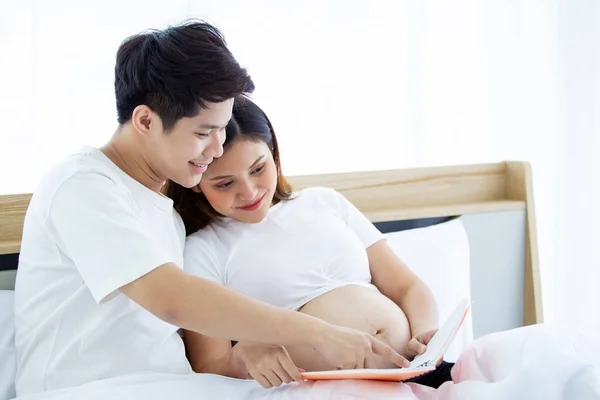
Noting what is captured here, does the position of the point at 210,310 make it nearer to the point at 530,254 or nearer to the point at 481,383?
the point at 481,383

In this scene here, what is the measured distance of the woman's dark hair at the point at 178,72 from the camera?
3.94 feet

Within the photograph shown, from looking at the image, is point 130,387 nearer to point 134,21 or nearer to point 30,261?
point 30,261

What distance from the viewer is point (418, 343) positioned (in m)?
1.38

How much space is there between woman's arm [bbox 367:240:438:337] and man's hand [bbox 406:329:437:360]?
0.03m

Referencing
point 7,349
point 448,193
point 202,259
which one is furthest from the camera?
point 448,193

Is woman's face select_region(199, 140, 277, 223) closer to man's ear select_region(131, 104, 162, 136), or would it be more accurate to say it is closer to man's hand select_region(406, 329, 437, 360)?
man's ear select_region(131, 104, 162, 136)

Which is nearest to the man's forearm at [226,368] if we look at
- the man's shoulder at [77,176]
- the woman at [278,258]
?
the woman at [278,258]

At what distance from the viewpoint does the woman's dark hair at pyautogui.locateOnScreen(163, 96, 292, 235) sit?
4.69ft

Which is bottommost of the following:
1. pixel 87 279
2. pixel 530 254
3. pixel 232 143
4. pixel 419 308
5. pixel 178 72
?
pixel 530 254

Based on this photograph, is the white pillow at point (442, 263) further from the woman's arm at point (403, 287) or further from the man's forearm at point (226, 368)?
the man's forearm at point (226, 368)

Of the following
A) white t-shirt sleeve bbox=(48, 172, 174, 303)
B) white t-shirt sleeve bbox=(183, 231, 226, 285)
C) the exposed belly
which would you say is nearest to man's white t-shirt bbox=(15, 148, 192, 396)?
white t-shirt sleeve bbox=(48, 172, 174, 303)

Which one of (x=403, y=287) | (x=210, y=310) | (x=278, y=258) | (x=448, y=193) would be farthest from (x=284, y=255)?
(x=448, y=193)

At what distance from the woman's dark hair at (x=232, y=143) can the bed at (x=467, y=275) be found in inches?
12.4

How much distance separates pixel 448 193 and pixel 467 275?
30 cm
